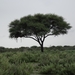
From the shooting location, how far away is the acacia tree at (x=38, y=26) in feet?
102

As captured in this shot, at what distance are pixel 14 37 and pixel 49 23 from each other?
769cm

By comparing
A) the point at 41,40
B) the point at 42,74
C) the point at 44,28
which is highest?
the point at 44,28

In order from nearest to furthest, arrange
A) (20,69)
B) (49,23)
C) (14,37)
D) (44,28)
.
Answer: (20,69) < (44,28) < (49,23) < (14,37)

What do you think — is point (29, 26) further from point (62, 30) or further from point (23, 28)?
point (62, 30)

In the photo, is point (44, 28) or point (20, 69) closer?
point (20, 69)

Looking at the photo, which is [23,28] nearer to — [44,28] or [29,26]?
[29,26]

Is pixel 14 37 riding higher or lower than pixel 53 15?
lower

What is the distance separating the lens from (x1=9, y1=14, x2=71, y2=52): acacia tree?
3110cm

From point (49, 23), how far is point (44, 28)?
2.50m

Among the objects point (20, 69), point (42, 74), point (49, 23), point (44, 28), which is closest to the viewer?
point (20, 69)

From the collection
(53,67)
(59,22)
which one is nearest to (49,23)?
(59,22)

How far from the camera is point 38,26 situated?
100 ft

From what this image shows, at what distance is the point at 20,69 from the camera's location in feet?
21.6

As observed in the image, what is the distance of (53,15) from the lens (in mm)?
33250
